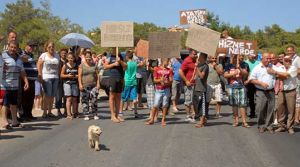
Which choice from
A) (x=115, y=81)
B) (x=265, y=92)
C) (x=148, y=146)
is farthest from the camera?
(x=115, y=81)

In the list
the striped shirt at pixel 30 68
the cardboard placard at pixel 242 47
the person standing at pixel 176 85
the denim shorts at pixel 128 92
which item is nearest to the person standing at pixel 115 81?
the denim shorts at pixel 128 92

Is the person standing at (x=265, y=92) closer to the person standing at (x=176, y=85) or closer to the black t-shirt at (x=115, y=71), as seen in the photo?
the black t-shirt at (x=115, y=71)

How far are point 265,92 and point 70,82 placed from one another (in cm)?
482

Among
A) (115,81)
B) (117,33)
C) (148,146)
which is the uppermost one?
(117,33)

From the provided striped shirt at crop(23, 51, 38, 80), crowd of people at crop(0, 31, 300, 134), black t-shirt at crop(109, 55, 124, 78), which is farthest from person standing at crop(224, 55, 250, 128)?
striped shirt at crop(23, 51, 38, 80)

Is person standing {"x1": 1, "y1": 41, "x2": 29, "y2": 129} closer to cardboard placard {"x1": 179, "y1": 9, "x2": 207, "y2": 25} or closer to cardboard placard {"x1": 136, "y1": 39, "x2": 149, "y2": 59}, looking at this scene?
cardboard placard {"x1": 136, "y1": 39, "x2": 149, "y2": 59}

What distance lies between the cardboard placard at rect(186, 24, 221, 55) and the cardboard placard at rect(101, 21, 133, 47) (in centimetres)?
163

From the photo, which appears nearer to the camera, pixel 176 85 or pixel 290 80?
pixel 290 80

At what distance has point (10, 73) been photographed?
1031 centimetres

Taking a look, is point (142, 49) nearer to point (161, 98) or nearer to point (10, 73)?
point (161, 98)

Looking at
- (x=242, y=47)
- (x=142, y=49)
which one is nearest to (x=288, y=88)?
(x=242, y=47)

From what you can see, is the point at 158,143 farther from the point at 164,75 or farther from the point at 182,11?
the point at 182,11

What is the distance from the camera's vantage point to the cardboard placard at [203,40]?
11.0 metres

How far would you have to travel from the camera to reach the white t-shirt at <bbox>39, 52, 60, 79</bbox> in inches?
472
